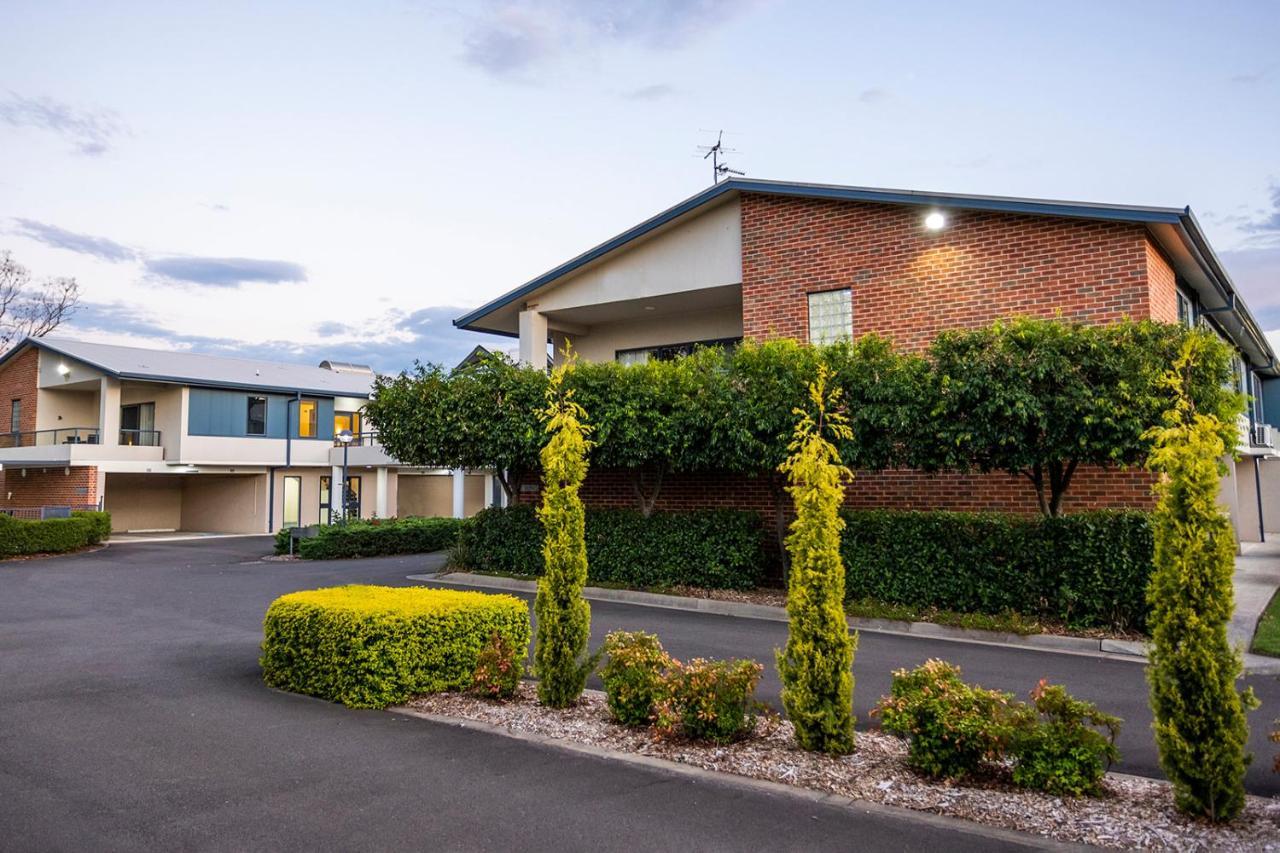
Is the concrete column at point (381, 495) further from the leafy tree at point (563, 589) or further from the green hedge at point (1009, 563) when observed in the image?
the leafy tree at point (563, 589)

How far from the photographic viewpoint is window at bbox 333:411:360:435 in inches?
1425

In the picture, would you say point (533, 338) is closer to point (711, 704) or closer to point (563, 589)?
point (563, 589)

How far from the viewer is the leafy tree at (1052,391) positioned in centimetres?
1021

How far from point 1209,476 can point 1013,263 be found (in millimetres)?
9758

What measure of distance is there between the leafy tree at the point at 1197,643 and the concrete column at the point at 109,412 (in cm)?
3336

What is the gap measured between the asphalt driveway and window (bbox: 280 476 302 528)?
26691mm

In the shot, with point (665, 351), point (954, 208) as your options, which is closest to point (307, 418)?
point (665, 351)

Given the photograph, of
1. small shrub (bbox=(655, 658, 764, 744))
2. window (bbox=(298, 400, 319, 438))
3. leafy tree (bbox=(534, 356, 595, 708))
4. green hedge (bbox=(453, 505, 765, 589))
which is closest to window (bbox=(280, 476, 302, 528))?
window (bbox=(298, 400, 319, 438))

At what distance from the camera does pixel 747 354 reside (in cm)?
1301

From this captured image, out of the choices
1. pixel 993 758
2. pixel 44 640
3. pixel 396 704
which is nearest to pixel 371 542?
pixel 44 640

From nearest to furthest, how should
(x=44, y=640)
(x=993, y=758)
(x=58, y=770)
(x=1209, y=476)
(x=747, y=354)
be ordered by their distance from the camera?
(x=1209, y=476), (x=993, y=758), (x=58, y=770), (x=44, y=640), (x=747, y=354)

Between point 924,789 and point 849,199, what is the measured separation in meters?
12.0

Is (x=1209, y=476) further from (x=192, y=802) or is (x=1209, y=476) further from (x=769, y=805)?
(x=192, y=802)

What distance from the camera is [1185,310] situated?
592 inches
